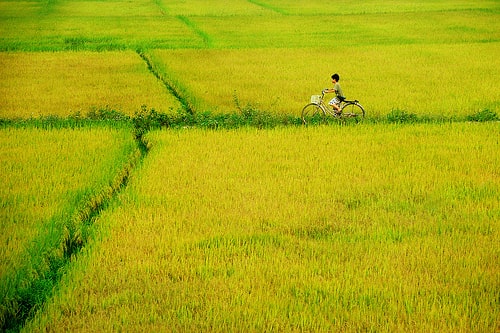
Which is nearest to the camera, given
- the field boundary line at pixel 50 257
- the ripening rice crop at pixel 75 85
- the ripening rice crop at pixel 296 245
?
the ripening rice crop at pixel 296 245

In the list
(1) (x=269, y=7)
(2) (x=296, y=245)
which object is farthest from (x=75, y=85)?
(1) (x=269, y=7)

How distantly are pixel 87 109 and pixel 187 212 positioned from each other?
5.56 meters

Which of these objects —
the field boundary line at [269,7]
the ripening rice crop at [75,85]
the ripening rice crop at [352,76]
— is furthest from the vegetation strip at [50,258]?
the field boundary line at [269,7]

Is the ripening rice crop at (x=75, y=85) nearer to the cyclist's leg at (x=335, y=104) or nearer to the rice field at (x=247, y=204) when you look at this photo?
the rice field at (x=247, y=204)

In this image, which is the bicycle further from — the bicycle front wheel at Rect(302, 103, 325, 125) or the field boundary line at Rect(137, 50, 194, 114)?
the field boundary line at Rect(137, 50, 194, 114)

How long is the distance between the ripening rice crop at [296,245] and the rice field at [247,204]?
17 millimetres

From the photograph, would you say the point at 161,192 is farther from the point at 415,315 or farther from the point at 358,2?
the point at 358,2

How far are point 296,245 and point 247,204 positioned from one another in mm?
1103

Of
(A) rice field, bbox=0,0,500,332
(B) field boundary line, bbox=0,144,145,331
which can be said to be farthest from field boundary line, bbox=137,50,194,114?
(B) field boundary line, bbox=0,144,145,331

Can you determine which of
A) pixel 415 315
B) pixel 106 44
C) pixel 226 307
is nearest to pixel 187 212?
pixel 226 307

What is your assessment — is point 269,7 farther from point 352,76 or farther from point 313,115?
point 313,115

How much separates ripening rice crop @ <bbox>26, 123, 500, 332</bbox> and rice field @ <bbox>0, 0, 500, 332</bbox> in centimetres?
2

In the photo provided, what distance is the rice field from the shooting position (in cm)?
414

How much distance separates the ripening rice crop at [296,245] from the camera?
4020 mm
